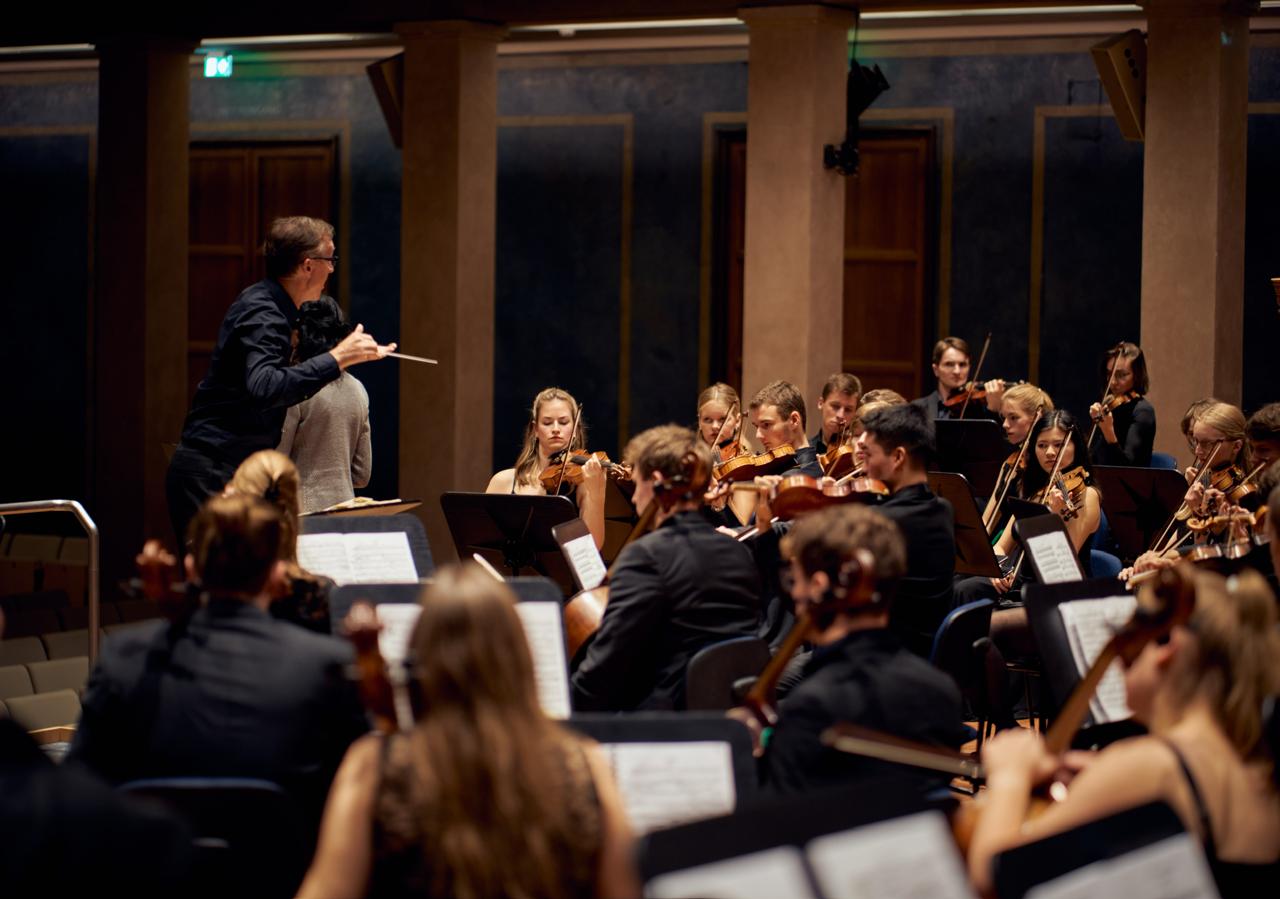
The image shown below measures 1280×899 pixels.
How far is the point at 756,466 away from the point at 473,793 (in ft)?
12.7

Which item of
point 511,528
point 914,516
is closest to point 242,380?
point 511,528

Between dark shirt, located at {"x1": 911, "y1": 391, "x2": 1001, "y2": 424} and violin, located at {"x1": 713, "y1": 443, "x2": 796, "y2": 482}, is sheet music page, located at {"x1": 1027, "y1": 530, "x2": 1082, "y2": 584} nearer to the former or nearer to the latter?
violin, located at {"x1": 713, "y1": 443, "x2": 796, "y2": 482}

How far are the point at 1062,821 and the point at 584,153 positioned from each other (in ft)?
29.3

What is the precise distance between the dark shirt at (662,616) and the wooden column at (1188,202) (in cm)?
454

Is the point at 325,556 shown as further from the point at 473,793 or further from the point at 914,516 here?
the point at 473,793

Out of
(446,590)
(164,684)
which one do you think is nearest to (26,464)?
(164,684)

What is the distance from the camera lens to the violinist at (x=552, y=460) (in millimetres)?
5812

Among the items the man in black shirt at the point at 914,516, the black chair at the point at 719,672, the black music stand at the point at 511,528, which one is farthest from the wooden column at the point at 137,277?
the black chair at the point at 719,672

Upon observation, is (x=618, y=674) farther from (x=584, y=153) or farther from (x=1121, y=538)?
(x=584, y=153)

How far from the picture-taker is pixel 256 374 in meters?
4.40

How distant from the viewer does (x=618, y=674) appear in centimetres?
368

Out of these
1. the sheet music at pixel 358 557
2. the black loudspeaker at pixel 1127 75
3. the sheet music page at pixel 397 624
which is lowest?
the sheet music page at pixel 397 624

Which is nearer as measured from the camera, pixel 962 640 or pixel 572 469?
pixel 962 640

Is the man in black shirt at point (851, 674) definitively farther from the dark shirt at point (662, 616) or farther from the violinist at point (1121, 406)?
the violinist at point (1121, 406)
